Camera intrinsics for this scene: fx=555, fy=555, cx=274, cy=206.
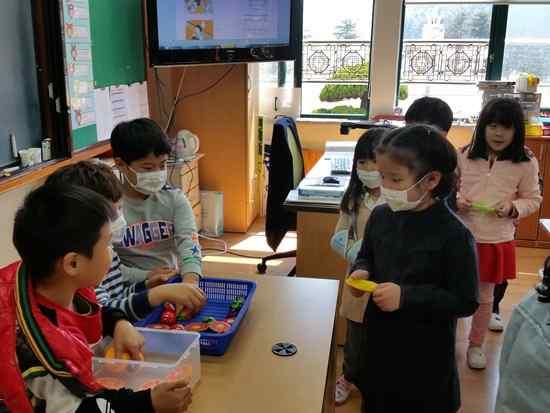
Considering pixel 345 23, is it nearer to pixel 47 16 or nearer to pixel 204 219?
pixel 204 219

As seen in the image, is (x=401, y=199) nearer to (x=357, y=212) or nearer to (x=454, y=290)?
(x=454, y=290)

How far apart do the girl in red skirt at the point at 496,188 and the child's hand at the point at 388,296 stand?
115 cm

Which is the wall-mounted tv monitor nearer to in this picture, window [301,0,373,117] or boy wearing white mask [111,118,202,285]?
window [301,0,373,117]

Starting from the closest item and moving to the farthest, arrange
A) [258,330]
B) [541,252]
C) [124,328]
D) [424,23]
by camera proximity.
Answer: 1. [124,328]
2. [258,330]
3. [541,252]
4. [424,23]

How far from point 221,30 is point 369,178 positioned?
85.2 inches

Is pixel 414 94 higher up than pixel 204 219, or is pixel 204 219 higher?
pixel 414 94

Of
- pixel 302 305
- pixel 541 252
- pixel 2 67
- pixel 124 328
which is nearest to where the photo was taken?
pixel 124 328

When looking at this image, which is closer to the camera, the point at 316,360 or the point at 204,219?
the point at 316,360

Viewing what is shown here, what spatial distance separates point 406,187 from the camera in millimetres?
1477

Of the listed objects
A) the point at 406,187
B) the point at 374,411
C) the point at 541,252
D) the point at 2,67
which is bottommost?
the point at 541,252

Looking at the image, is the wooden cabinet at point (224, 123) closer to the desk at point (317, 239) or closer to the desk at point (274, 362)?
the desk at point (317, 239)

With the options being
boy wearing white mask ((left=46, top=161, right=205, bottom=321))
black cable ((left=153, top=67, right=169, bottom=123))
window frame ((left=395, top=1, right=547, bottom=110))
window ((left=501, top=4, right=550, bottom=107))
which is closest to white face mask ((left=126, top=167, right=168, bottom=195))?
boy wearing white mask ((left=46, top=161, right=205, bottom=321))

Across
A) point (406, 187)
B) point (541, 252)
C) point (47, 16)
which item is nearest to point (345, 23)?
point (541, 252)

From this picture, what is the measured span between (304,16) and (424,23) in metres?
1.00
